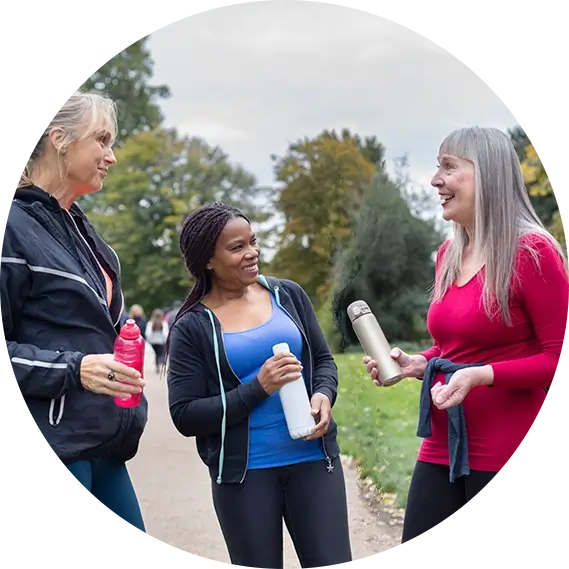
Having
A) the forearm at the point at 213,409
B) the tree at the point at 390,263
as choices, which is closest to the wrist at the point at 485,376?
the forearm at the point at 213,409

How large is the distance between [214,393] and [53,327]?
67 centimetres

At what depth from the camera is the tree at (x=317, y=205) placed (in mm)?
5375

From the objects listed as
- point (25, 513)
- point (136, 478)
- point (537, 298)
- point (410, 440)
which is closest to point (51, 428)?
point (25, 513)

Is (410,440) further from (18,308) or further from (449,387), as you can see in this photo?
(18,308)

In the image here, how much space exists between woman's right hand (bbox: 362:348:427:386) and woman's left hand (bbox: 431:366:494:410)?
1.08 feet

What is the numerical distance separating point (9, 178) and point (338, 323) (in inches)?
116

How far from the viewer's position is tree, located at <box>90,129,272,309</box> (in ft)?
88.5

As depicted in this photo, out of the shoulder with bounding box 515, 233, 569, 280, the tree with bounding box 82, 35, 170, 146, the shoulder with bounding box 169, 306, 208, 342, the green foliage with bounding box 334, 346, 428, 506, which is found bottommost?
→ the green foliage with bounding box 334, 346, 428, 506

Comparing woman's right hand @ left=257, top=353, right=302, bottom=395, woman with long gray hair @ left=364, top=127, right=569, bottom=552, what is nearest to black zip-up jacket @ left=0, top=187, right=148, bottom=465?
woman's right hand @ left=257, top=353, right=302, bottom=395

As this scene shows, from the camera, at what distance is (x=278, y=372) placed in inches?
97.9

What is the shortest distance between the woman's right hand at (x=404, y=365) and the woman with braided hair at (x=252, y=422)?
0.50ft

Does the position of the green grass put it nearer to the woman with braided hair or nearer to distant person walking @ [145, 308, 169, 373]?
the woman with braided hair

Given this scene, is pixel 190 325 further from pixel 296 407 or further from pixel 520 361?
pixel 520 361

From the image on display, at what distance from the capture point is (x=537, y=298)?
236 cm
